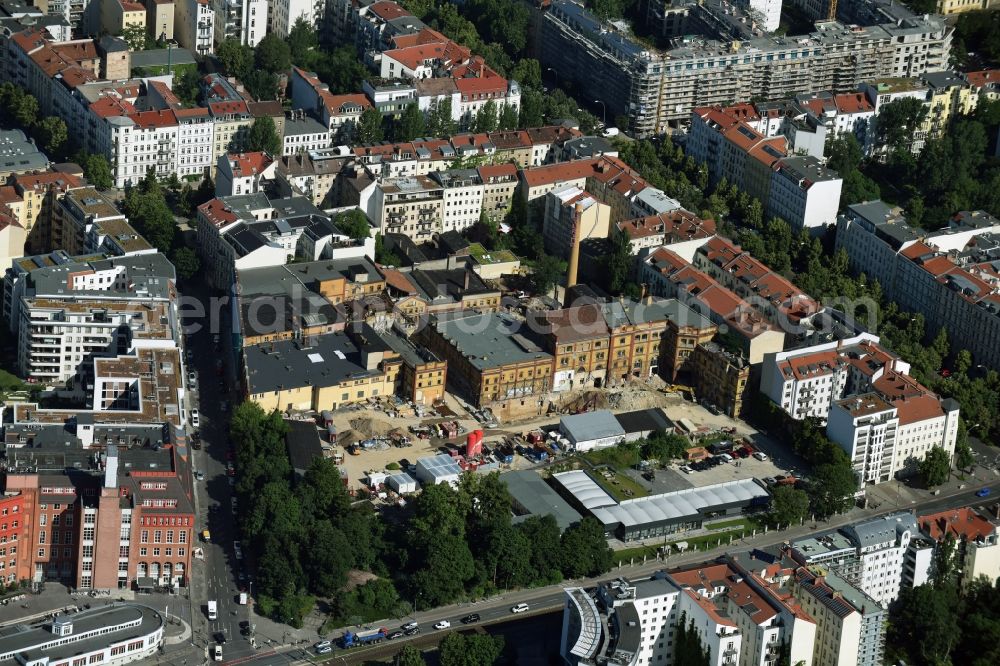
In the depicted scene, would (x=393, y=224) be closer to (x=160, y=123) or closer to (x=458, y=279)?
(x=458, y=279)

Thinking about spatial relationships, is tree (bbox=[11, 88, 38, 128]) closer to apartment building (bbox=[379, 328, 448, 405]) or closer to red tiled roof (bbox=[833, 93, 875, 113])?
apartment building (bbox=[379, 328, 448, 405])

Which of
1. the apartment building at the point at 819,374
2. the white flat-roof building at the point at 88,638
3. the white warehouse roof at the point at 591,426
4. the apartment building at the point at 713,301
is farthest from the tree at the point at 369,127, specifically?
the white flat-roof building at the point at 88,638

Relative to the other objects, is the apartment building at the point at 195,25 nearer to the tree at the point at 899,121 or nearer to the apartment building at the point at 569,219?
the apartment building at the point at 569,219

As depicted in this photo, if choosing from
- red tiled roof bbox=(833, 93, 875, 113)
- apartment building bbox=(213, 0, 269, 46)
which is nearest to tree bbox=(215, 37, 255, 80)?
apartment building bbox=(213, 0, 269, 46)

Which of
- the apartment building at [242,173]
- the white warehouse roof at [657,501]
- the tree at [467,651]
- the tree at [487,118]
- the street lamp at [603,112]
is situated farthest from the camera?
the street lamp at [603,112]

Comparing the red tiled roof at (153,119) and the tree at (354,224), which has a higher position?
the red tiled roof at (153,119)

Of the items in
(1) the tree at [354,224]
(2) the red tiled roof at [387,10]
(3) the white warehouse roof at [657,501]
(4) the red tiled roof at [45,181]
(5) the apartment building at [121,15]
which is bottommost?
(3) the white warehouse roof at [657,501]

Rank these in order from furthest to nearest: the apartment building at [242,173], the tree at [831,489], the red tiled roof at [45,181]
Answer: the apartment building at [242,173] < the red tiled roof at [45,181] < the tree at [831,489]

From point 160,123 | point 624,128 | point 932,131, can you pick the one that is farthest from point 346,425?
point 932,131
